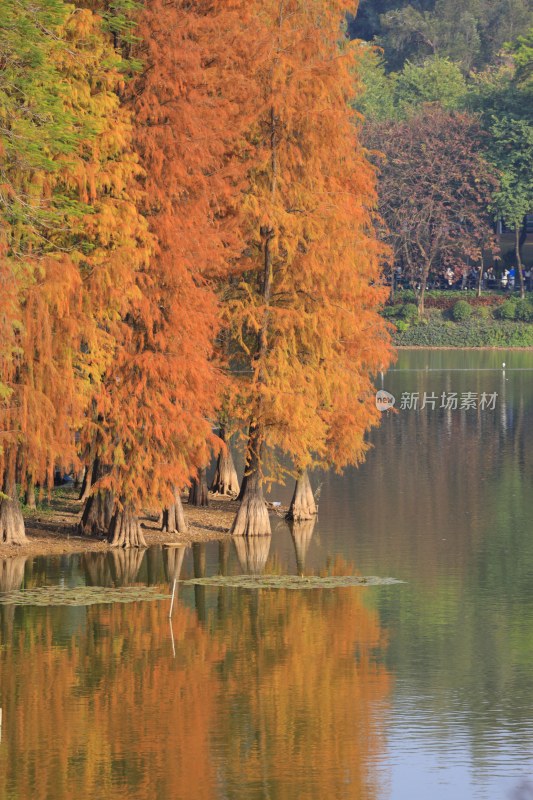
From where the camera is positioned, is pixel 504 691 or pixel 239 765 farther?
pixel 504 691

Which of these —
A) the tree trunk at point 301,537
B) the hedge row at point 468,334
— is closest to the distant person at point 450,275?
the hedge row at point 468,334

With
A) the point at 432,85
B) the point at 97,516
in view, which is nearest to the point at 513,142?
the point at 432,85

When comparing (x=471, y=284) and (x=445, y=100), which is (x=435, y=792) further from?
(x=445, y=100)

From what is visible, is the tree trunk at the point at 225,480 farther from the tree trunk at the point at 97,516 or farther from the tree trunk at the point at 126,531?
the tree trunk at the point at 126,531

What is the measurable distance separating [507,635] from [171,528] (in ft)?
43.7

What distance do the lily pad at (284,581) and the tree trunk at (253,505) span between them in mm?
5312

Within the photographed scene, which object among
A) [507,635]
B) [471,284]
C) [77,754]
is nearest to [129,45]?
[507,635]

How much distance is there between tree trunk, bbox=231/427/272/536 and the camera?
138ft

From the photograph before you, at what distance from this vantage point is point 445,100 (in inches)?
5876

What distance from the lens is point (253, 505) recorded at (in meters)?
42.5

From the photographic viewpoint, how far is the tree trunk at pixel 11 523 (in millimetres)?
38844

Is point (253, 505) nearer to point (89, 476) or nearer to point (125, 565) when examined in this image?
point (125, 565)

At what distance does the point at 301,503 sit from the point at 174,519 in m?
4.86

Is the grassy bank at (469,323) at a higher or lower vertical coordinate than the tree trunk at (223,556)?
higher
